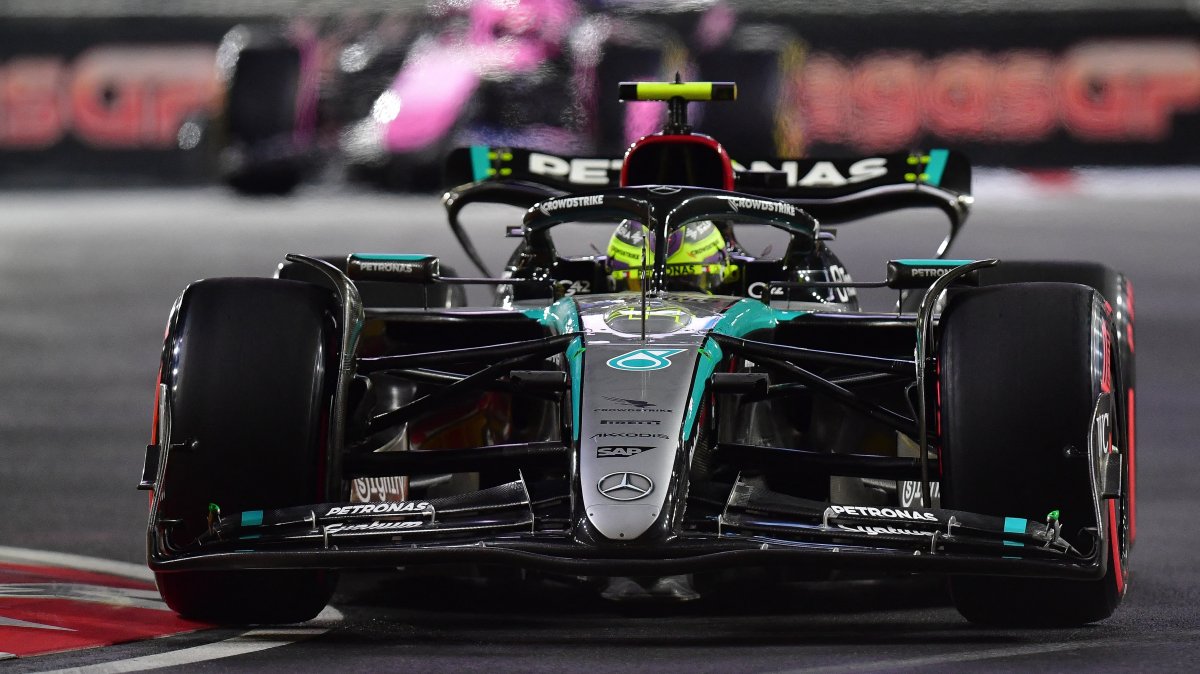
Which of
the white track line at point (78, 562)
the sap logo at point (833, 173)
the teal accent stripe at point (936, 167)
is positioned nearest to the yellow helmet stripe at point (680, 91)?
the sap logo at point (833, 173)

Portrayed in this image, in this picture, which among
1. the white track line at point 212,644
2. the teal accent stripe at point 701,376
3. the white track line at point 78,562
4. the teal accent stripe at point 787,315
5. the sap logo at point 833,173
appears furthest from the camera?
the sap logo at point 833,173

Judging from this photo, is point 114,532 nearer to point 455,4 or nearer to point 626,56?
point 626,56

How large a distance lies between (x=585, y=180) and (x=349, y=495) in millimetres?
3010

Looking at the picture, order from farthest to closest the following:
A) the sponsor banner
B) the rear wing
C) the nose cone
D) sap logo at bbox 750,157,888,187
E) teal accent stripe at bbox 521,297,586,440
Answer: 1. the sponsor banner
2. sap logo at bbox 750,157,888,187
3. the rear wing
4. teal accent stripe at bbox 521,297,586,440
5. the nose cone

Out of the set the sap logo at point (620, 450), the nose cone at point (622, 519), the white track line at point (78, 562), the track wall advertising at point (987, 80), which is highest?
the track wall advertising at point (987, 80)

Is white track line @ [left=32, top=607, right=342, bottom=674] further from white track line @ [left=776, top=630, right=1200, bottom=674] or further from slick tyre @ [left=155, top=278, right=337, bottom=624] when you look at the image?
white track line @ [left=776, top=630, right=1200, bottom=674]

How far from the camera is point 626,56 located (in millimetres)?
18734

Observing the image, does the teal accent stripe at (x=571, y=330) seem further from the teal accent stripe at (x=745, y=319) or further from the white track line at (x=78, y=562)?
the white track line at (x=78, y=562)

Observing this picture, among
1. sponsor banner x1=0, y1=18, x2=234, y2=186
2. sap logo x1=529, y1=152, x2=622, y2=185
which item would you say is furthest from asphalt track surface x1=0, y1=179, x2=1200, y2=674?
sap logo x1=529, y1=152, x2=622, y2=185

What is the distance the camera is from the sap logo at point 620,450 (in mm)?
5602

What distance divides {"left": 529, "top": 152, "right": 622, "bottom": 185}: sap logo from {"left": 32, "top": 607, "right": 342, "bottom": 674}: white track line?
347 centimetres

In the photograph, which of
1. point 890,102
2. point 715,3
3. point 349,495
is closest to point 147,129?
point 715,3

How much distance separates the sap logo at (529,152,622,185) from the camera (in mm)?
9320

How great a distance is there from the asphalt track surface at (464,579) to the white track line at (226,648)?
0.05 feet
